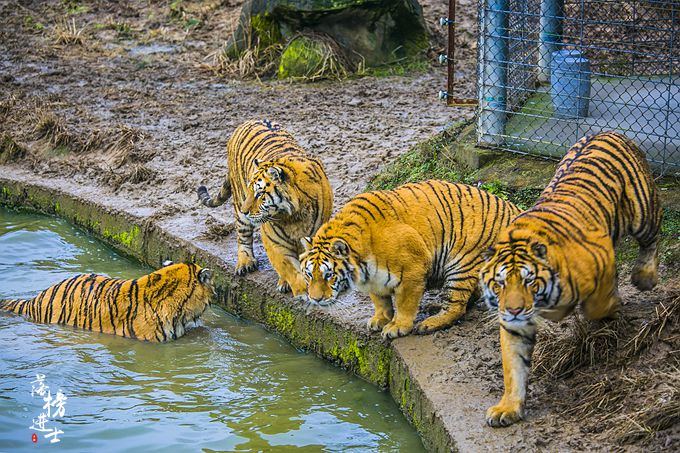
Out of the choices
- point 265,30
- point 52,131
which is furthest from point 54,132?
point 265,30

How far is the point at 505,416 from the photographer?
420cm

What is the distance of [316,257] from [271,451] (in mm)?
1001

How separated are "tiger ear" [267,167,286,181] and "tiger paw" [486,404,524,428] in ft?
6.87

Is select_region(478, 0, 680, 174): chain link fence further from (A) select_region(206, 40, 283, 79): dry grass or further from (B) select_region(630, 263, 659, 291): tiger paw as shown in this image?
(A) select_region(206, 40, 283, 79): dry grass

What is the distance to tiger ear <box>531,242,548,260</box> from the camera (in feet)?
12.9

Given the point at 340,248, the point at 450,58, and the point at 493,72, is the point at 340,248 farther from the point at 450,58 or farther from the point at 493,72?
the point at 450,58

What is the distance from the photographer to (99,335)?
6199 millimetres

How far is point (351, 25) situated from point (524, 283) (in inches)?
302

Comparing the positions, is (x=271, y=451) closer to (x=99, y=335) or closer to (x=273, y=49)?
(x=99, y=335)

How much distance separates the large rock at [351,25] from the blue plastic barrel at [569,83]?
428cm

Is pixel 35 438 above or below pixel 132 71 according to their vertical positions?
below

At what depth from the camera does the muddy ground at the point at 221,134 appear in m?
4.28

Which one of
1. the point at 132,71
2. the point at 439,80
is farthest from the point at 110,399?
the point at 132,71

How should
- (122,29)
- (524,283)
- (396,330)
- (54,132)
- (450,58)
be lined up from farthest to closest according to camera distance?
(122,29) < (54,132) < (450,58) < (396,330) < (524,283)
